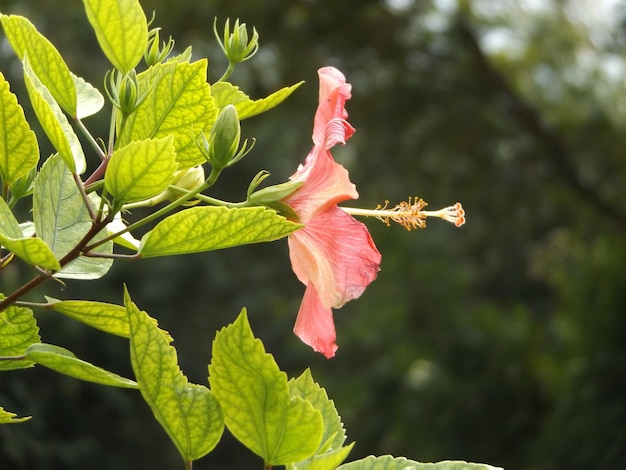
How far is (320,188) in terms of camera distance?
0.47m

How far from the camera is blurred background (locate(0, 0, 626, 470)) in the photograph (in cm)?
302

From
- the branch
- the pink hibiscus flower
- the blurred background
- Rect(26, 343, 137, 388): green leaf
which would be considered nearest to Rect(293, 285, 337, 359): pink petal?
the pink hibiscus flower

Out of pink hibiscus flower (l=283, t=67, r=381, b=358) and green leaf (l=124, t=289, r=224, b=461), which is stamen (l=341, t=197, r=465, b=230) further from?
green leaf (l=124, t=289, r=224, b=461)

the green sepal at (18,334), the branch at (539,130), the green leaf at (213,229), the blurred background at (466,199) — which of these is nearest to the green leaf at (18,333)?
the green sepal at (18,334)

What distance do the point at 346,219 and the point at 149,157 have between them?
108mm

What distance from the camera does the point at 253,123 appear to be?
4.18 meters

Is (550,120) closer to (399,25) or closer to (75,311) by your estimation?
(399,25)

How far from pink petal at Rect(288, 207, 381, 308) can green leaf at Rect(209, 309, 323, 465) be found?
83mm

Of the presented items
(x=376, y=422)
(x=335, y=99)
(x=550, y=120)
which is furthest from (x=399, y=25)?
(x=335, y=99)

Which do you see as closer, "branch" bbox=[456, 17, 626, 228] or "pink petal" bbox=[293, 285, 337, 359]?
"pink petal" bbox=[293, 285, 337, 359]

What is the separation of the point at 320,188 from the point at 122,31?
118mm

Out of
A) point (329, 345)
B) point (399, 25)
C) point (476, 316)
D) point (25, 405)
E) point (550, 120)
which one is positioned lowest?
point (25, 405)

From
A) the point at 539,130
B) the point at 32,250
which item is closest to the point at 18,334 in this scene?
the point at 32,250

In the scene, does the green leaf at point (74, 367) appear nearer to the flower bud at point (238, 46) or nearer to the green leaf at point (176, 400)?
the green leaf at point (176, 400)
